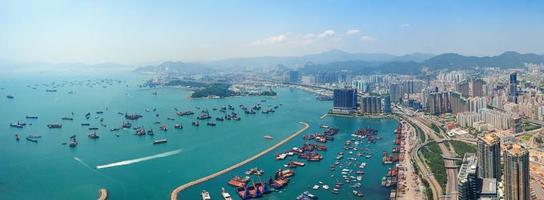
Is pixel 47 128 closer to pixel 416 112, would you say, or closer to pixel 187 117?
pixel 187 117

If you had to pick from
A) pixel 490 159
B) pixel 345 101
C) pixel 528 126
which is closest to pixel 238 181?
pixel 490 159

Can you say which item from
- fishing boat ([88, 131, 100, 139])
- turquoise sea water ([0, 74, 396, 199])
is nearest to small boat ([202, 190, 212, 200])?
turquoise sea water ([0, 74, 396, 199])

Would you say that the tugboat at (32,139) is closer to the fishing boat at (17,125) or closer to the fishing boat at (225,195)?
the fishing boat at (17,125)

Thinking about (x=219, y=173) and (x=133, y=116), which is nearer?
(x=219, y=173)

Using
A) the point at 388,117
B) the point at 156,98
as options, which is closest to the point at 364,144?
the point at 388,117

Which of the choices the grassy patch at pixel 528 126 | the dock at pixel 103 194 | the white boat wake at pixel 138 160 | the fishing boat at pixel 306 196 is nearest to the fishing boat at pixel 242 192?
the fishing boat at pixel 306 196

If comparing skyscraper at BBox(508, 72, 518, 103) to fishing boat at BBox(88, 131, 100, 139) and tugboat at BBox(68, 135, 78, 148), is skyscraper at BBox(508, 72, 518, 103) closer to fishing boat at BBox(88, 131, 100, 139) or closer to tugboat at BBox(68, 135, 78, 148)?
fishing boat at BBox(88, 131, 100, 139)

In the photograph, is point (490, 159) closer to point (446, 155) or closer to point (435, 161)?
point (435, 161)
